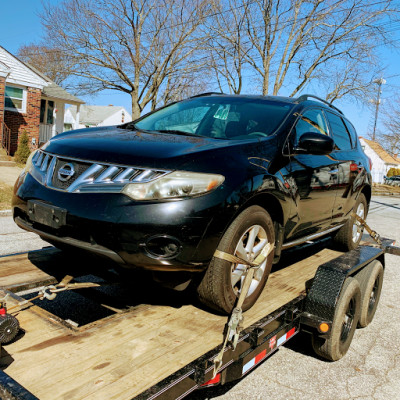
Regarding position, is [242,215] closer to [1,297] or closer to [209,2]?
[1,297]

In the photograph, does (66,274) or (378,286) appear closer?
(66,274)

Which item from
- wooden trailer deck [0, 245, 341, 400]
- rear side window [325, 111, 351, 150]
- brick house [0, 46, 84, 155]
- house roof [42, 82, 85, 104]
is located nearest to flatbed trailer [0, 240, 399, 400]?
wooden trailer deck [0, 245, 341, 400]

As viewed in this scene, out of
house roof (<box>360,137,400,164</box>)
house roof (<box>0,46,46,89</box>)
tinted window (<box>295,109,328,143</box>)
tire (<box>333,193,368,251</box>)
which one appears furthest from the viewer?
house roof (<box>360,137,400,164</box>)

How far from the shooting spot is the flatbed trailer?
1836mm

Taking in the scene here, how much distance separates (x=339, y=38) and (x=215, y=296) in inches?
893

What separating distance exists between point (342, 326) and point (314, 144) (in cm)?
149

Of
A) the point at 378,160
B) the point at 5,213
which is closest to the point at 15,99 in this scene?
the point at 5,213

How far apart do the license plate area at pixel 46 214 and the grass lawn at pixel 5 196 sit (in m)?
6.88

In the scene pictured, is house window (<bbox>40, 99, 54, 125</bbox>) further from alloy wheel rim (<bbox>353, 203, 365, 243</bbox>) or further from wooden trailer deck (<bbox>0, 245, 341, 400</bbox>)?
wooden trailer deck (<bbox>0, 245, 341, 400</bbox>)

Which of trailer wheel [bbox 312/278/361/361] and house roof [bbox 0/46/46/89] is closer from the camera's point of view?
trailer wheel [bbox 312/278/361/361]

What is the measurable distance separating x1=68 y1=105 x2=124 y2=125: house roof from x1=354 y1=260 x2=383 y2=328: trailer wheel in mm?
55632

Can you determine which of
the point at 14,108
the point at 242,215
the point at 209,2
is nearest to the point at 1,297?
the point at 242,215

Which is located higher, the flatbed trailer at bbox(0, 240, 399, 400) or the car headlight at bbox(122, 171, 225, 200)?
the car headlight at bbox(122, 171, 225, 200)

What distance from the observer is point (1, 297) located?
2562mm
